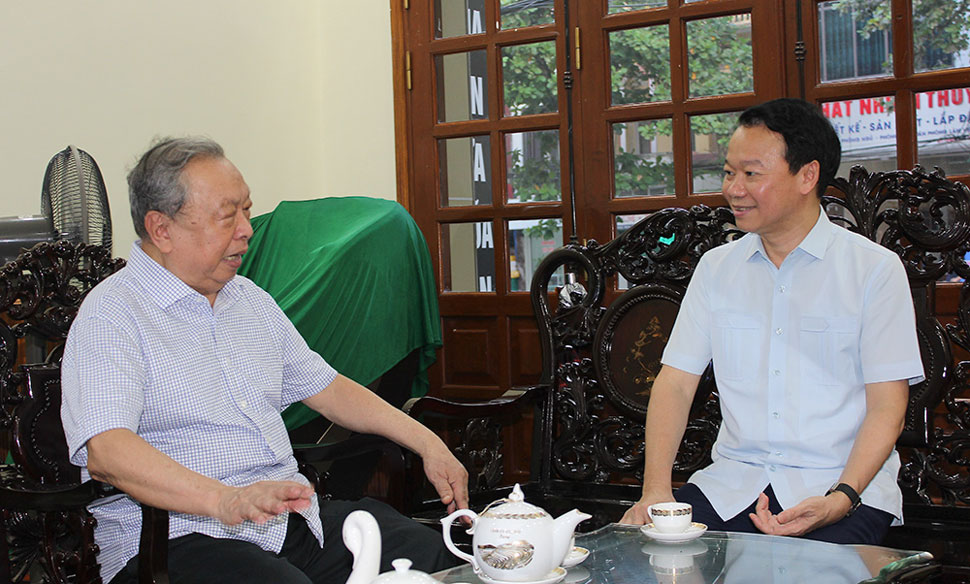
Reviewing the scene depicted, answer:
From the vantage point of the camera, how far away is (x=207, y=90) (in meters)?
3.74

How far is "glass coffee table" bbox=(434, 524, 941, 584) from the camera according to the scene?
154cm

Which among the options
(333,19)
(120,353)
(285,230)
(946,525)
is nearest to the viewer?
(120,353)

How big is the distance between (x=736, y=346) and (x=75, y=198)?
168cm

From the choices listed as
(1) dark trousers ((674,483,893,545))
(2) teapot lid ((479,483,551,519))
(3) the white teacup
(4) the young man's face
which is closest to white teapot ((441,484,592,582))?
(2) teapot lid ((479,483,551,519))

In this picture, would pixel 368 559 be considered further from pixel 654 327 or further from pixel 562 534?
pixel 654 327

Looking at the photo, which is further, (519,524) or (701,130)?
(701,130)

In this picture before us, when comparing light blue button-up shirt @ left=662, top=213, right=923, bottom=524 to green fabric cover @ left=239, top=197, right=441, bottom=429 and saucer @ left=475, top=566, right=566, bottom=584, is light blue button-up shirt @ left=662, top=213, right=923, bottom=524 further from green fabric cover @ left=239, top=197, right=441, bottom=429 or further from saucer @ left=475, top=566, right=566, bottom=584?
green fabric cover @ left=239, top=197, right=441, bottom=429

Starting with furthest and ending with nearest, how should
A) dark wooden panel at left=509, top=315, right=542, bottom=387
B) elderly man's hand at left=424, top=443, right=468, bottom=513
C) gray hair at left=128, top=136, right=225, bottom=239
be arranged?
dark wooden panel at left=509, top=315, right=542, bottom=387 → elderly man's hand at left=424, top=443, right=468, bottom=513 → gray hair at left=128, top=136, right=225, bottom=239

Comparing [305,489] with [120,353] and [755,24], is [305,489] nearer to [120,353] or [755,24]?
[120,353]

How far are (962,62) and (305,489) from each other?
2.50 meters

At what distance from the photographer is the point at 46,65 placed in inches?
124

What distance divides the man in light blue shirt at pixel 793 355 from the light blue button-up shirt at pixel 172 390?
2.55 ft

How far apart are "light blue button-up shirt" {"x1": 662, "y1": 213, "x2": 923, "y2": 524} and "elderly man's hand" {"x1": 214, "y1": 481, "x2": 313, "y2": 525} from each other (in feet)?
3.26

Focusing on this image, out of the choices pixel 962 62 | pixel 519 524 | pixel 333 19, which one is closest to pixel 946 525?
pixel 519 524
